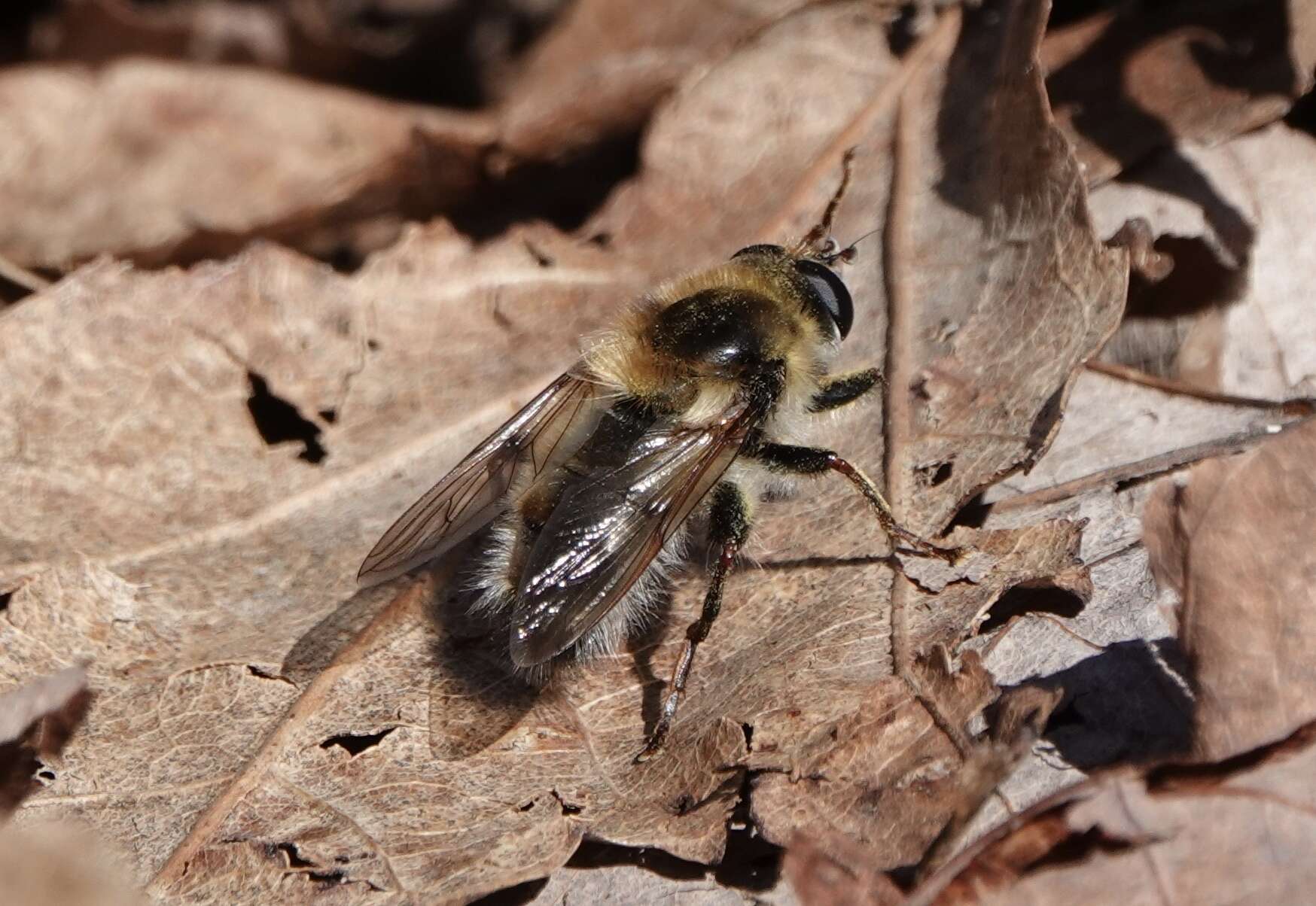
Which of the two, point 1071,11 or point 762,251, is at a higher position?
point 1071,11

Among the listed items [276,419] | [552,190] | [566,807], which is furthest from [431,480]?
[552,190]

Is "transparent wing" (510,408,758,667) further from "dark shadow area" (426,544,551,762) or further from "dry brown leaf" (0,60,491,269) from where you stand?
"dry brown leaf" (0,60,491,269)

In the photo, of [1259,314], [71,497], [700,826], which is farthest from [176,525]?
[1259,314]

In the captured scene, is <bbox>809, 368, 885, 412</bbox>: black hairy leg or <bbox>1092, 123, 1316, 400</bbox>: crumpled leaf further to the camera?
<bbox>1092, 123, 1316, 400</bbox>: crumpled leaf

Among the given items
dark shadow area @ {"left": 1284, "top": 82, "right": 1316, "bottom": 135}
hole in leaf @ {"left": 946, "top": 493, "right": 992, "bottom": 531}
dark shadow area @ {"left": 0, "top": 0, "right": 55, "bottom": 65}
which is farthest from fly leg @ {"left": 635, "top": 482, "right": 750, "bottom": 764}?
dark shadow area @ {"left": 0, "top": 0, "right": 55, "bottom": 65}

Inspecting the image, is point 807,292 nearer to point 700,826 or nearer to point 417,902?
point 700,826

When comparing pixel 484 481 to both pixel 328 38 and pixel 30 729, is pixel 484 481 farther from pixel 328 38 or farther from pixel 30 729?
pixel 328 38

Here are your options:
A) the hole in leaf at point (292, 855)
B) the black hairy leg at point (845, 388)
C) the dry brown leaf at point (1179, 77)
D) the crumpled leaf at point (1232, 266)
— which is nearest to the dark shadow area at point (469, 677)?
the hole in leaf at point (292, 855)
